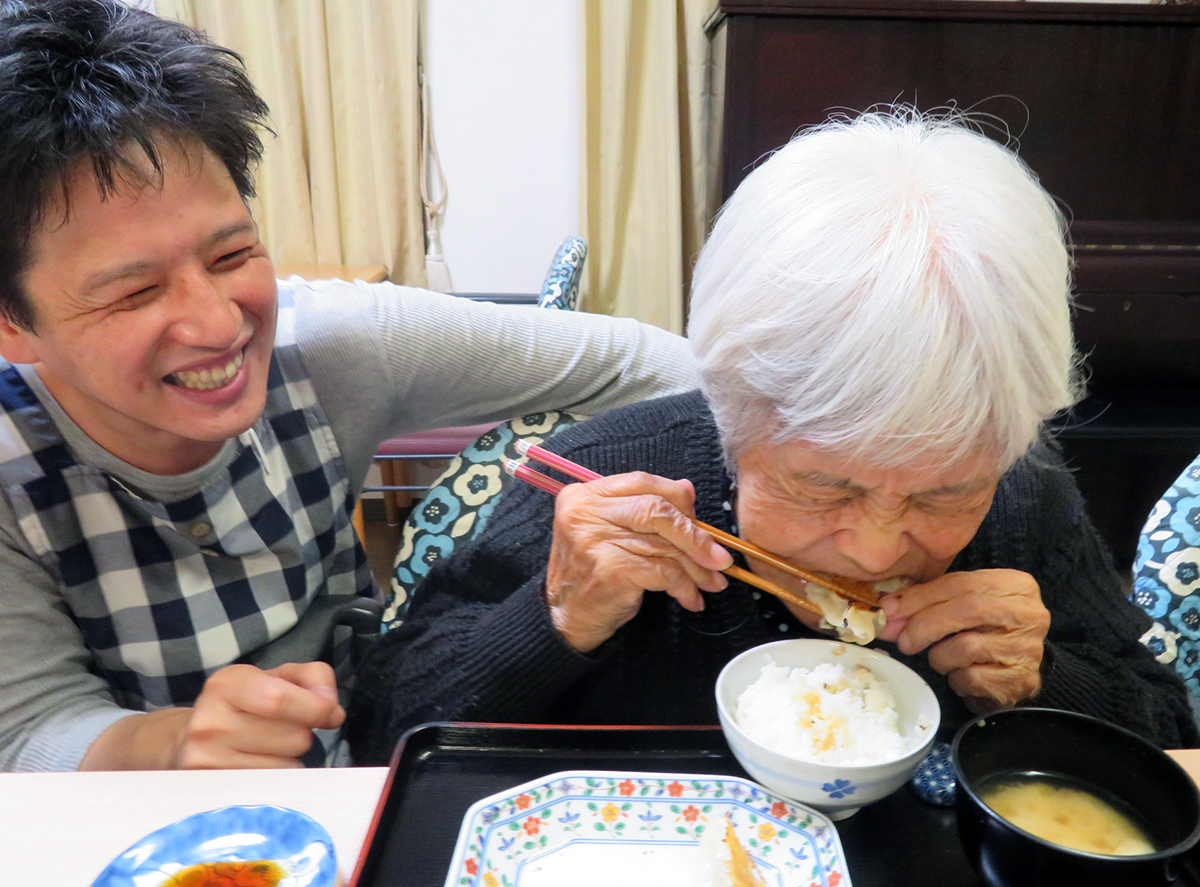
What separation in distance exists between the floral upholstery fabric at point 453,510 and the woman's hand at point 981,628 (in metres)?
0.61

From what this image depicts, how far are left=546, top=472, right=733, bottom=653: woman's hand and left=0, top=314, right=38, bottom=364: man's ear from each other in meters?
0.70

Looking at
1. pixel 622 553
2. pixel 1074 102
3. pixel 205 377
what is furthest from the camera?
pixel 1074 102

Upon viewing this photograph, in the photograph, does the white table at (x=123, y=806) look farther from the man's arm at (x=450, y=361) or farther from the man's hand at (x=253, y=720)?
the man's arm at (x=450, y=361)

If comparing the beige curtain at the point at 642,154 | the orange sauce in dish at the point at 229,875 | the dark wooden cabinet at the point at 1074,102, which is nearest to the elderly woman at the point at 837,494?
the orange sauce in dish at the point at 229,875

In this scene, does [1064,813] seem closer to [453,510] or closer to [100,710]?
[453,510]

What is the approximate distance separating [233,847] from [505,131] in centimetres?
276

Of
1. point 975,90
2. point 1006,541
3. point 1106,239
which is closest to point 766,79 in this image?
point 975,90

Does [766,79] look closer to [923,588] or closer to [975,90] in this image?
[975,90]

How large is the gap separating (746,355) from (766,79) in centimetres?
188

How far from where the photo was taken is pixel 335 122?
9.59 ft

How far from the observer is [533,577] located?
1.13 m

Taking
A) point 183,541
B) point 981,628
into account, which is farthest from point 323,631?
point 981,628

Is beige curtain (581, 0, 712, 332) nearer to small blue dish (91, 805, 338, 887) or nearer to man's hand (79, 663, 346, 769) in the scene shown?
man's hand (79, 663, 346, 769)

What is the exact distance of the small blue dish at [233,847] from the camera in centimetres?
69
